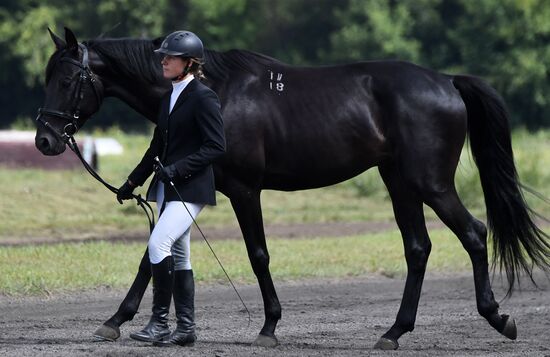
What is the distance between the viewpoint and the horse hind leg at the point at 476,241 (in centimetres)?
839

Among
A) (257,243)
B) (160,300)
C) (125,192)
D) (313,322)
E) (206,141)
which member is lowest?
(313,322)

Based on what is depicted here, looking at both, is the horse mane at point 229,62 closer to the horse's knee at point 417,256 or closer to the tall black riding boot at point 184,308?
the tall black riding boot at point 184,308

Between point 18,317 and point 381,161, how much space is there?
127 inches

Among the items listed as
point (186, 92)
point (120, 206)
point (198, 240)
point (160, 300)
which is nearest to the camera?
point (186, 92)

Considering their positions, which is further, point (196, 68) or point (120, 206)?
point (120, 206)

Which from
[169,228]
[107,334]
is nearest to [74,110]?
[169,228]

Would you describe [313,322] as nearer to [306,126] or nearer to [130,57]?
[306,126]

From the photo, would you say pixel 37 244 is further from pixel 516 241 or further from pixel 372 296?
pixel 516 241

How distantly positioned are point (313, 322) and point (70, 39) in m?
3.00

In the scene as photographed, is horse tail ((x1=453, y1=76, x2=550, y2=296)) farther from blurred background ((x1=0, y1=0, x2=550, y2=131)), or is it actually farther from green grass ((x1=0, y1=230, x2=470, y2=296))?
blurred background ((x1=0, y1=0, x2=550, y2=131))

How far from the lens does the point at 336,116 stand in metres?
8.33

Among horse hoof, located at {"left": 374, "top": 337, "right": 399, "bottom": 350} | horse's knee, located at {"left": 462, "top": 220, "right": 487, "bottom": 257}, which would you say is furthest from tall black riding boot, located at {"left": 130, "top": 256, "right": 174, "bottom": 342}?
horse's knee, located at {"left": 462, "top": 220, "right": 487, "bottom": 257}

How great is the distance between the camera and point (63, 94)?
8.07 metres

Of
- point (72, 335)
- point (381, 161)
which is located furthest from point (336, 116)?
point (72, 335)
